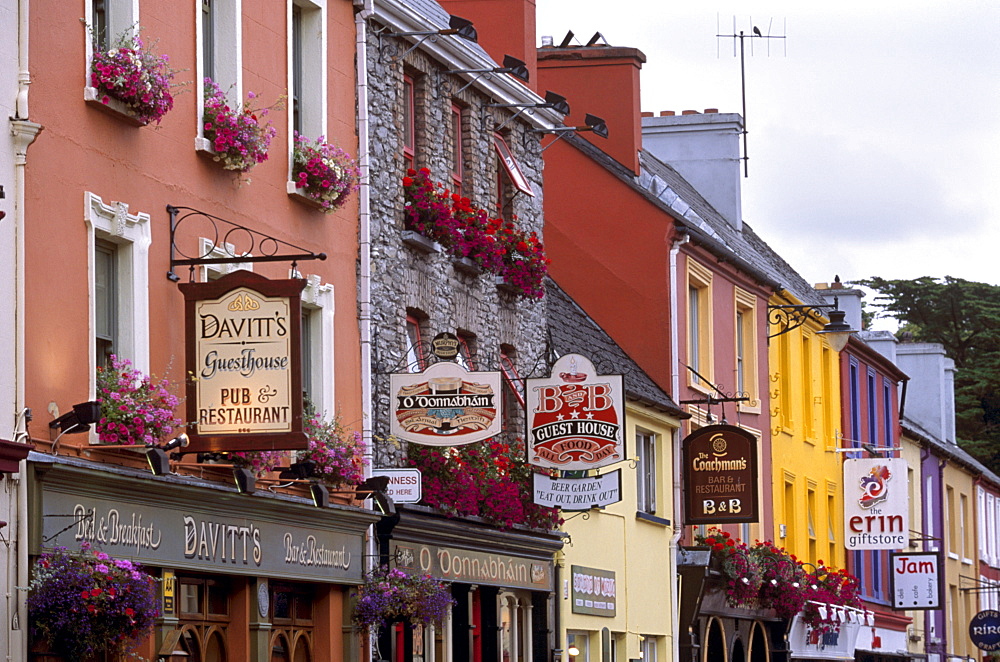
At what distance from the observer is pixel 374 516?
21016 millimetres

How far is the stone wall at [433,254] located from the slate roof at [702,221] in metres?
5.71

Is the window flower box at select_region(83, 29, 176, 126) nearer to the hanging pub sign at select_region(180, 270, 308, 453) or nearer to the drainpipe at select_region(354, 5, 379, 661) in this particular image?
the hanging pub sign at select_region(180, 270, 308, 453)

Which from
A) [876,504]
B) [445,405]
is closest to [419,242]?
[445,405]

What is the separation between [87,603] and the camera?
564 inches

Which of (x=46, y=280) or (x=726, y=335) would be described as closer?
(x=46, y=280)

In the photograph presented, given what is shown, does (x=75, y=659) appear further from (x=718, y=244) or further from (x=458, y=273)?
(x=718, y=244)

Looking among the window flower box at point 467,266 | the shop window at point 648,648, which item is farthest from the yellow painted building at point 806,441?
A: the window flower box at point 467,266

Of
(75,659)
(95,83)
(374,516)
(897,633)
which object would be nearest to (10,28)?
(95,83)

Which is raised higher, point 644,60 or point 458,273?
point 644,60

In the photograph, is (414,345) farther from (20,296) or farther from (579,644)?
(20,296)

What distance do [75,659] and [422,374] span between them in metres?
7.67

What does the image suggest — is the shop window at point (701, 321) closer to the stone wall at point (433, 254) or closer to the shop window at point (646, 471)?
the shop window at point (646, 471)

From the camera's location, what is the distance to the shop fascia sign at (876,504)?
134 feet

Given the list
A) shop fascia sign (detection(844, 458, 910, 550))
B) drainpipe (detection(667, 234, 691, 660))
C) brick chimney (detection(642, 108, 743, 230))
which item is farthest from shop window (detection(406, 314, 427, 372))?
shop fascia sign (detection(844, 458, 910, 550))
